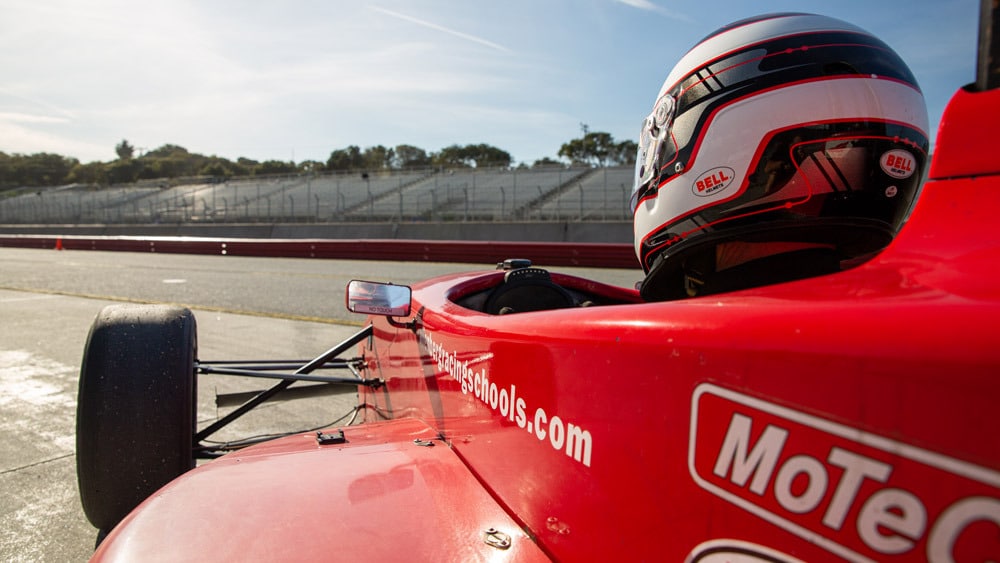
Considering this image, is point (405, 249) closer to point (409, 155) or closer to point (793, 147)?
point (793, 147)

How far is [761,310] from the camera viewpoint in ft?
2.82

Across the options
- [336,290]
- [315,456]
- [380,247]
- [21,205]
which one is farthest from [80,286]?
[21,205]

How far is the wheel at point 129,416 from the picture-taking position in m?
2.29

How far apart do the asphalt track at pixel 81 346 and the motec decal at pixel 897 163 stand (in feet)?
9.15

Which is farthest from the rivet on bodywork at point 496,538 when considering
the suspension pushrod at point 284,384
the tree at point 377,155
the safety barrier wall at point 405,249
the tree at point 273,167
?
the tree at point 273,167

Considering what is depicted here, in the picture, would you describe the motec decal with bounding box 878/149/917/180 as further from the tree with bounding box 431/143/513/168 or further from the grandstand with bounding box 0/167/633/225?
the tree with bounding box 431/143/513/168

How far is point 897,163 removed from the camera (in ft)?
4.84

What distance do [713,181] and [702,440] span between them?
0.84 metres

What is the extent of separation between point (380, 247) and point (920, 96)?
57.5 ft

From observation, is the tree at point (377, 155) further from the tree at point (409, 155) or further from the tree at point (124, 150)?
the tree at point (124, 150)

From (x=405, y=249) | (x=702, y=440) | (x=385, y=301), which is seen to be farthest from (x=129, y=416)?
(x=405, y=249)

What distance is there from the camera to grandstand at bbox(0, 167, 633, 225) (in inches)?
957

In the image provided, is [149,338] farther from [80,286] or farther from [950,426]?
[80,286]

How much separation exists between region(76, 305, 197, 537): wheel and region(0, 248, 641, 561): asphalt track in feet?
1.14
